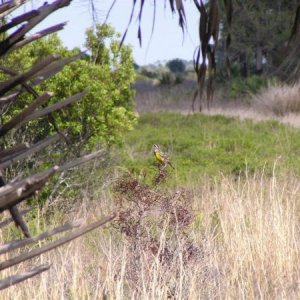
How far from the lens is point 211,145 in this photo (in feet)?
A: 47.3

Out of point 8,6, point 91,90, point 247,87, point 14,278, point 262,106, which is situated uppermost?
point 8,6

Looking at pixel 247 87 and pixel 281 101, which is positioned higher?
pixel 281 101

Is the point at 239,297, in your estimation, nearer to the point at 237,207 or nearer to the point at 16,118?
the point at 237,207

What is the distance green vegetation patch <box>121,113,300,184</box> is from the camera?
37.8ft

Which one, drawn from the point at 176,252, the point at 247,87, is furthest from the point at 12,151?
the point at 247,87

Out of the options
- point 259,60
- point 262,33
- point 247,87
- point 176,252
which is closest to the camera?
point 176,252

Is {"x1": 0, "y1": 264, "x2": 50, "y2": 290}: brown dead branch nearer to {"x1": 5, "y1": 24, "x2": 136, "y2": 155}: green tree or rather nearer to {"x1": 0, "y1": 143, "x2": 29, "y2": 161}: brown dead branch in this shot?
{"x1": 0, "y1": 143, "x2": 29, "y2": 161}: brown dead branch

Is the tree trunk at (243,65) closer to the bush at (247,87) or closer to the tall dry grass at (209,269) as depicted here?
the bush at (247,87)

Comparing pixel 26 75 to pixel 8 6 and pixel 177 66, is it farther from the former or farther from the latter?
pixel 177 66

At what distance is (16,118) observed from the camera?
1285mm

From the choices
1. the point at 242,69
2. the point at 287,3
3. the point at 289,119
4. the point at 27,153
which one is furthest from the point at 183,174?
the point at 242,69

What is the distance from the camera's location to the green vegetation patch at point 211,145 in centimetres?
1153

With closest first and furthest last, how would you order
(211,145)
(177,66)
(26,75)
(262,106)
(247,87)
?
(26,75), (211,145), (262,106), (247,87), (177,66)

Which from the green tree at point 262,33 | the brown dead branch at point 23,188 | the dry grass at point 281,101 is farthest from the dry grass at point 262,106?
the brown dead branch at point 23,188
